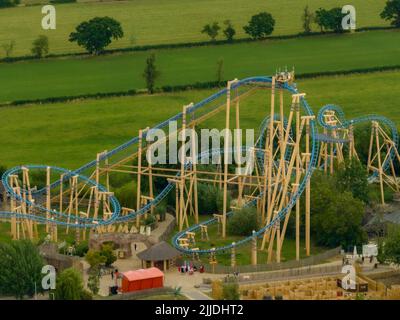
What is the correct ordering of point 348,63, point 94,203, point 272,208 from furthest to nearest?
point 348,63 < point 94,203 < point 272,208

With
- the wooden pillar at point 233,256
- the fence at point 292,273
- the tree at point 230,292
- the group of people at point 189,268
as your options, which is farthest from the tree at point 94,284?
the wooden pillar at point 233,256

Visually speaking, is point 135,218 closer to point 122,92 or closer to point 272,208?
point 272,208

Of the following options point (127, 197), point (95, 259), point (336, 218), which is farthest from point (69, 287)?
point (127, 197)

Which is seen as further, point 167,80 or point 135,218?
point 167,80

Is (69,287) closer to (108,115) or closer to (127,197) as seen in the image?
(127,197)

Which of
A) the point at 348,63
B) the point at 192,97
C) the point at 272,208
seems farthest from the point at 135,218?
the point at 348,63
